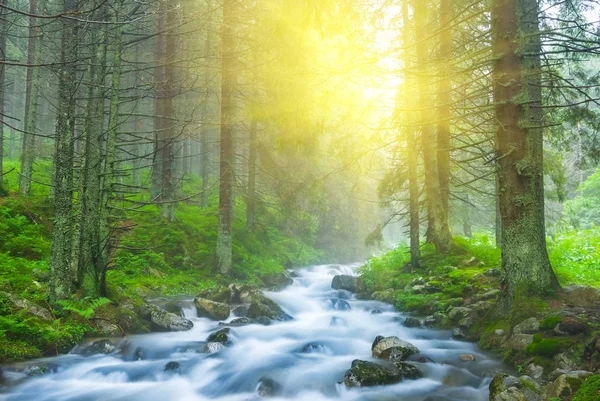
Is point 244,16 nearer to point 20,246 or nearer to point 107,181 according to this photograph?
point 107,181

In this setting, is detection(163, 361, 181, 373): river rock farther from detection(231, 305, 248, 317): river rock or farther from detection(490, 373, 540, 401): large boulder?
detection(490, 373, 540, 401): large boulder

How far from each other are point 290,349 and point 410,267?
6.15 meters

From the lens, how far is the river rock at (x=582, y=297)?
21.4 feet

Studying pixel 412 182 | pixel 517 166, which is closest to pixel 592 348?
pixel 517 166

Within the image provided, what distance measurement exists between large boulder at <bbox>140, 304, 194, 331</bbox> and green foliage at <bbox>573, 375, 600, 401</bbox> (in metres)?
7.53

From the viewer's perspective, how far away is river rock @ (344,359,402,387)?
6.15 m

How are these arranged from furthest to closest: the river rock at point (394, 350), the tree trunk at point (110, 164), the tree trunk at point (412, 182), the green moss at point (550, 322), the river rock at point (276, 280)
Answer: the river rock at point (276, 280) → the tree trunk at point (412, 182) → the tree trunk at point (110, 164) → the river rock at point (394, 350) → the green moss at point (550, 322)

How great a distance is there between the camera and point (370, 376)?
6199 millimetres

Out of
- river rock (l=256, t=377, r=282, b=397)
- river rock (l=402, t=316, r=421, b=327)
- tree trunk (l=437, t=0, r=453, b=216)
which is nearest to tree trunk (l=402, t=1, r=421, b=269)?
tree trunk (l=437, t=0, r=453, b=216)

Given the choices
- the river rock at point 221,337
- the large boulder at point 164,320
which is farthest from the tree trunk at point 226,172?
the river rock at point 221,337

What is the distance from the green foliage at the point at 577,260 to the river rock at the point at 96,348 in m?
8.86

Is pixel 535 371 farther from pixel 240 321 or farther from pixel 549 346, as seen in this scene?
pixel 240 321

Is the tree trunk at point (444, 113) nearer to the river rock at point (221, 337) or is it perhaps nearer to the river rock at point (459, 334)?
the river rock at point (459, 334)

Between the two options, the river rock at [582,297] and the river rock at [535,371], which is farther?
the river rock at [582,297]
